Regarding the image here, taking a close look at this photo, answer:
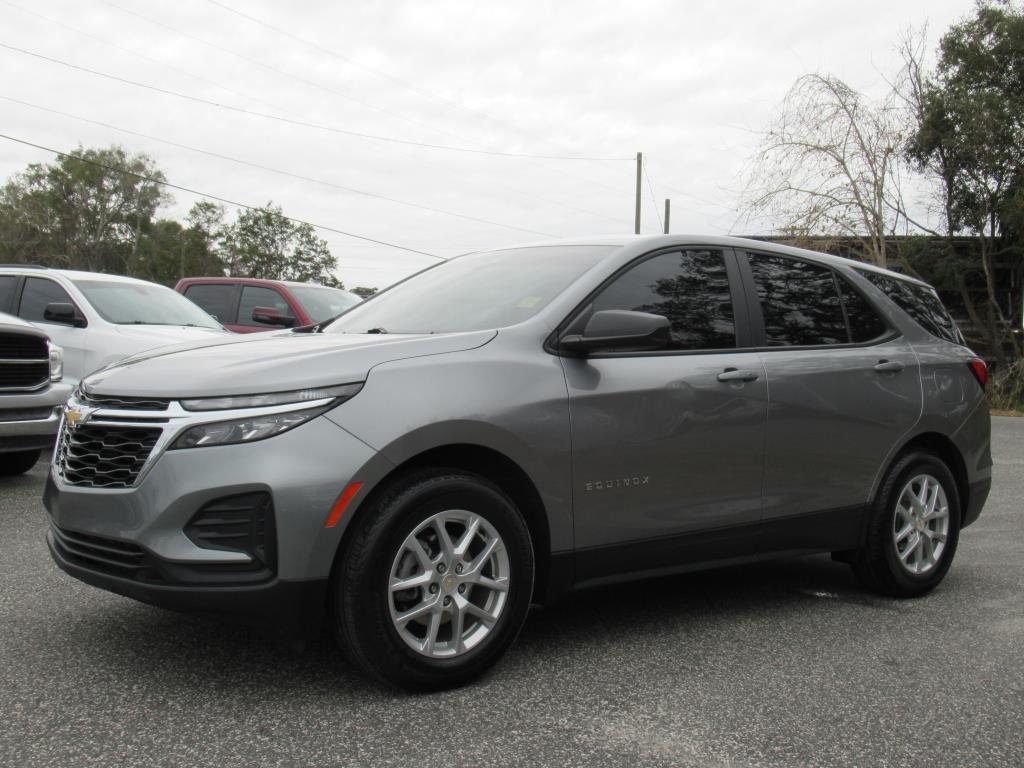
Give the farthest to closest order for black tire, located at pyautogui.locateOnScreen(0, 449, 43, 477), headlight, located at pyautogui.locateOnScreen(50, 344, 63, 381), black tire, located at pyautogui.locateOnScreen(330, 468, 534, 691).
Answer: black tire, located at pyautogui.locateOnScreen(0, 449, 43, 477), headlight, located at pyautogui.locateOnScreen(50, 344, 63, 381), black tire, located at pyautogui.locateOnScreen(330, 468, 534, 691)

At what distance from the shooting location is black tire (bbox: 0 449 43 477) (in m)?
8.39

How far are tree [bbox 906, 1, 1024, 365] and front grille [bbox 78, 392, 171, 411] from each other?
2318 cm

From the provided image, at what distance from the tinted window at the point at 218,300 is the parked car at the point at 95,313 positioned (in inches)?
120

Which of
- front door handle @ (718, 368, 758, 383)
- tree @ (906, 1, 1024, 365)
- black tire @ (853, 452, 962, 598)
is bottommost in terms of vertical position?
black tire @ (853, 452, 962, 598)

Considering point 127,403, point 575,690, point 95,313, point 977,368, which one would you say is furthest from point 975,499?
point 95,313

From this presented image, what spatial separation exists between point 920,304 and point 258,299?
9391mm

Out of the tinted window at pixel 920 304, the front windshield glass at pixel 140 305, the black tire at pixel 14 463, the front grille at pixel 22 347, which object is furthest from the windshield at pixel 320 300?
the tinted window at pixel 920 304

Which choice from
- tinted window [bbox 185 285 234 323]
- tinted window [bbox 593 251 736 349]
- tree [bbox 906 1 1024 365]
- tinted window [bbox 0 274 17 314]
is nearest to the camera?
tinted window [bbox 593 251 736 349]

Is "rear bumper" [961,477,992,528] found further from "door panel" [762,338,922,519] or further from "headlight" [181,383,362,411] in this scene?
"headlight" [181,383,362,411]

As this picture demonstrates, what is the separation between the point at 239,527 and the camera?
127 inches

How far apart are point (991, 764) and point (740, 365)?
190 cm

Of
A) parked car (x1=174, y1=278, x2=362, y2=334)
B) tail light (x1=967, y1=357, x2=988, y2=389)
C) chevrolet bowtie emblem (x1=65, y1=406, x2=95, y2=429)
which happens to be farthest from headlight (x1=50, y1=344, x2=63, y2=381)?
tail light (x1=967, y1=357, x2=988, y2=389)

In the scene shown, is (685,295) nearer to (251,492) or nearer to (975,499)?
(251,492)

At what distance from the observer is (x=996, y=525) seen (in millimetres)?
7262
